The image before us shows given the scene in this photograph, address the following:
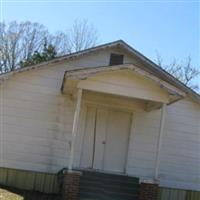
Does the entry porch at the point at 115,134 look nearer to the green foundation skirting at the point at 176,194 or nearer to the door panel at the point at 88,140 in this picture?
the door panel at the point at 88,140

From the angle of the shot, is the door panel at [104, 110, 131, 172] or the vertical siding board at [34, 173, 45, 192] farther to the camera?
the door panel at [104, 110, 131, 172]

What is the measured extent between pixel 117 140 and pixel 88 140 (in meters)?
1.05

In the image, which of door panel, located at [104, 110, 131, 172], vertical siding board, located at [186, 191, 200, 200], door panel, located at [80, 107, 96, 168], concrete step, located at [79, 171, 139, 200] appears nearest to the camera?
concrete step, located at [79, 171, 139, 200]

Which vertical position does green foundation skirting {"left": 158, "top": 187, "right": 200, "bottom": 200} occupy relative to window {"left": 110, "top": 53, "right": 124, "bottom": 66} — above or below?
below

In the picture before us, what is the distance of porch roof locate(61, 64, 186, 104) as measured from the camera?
44.9 feet

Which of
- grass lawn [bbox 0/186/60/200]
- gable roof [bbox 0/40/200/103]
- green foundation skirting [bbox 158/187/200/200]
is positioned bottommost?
grass lawn [bbox 0/186/60/200]

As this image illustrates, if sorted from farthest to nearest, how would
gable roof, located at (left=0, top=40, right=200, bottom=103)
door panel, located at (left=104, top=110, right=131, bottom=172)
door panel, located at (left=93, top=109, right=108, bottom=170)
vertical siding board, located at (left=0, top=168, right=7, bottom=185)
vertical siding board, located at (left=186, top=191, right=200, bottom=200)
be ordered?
vertical siding board, located at (left=186, top=191, right=200, bottom=200) < gable roof, located at (left=0, top=40, right=200, bottom=103) < door panel, located at (left=104, top=110, right=131, bottom=172) < door panel, located at (left=93, top=109, right=108, bottom=170) < vertical siding board, located at (left=0, top=168, right=7, bottom=185)

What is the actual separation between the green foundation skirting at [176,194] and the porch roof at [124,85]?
12.4 feet

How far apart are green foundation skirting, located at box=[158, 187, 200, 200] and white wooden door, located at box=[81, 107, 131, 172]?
1669 millimetres

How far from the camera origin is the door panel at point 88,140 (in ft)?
52.5

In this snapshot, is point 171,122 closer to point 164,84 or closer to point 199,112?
point 199,112

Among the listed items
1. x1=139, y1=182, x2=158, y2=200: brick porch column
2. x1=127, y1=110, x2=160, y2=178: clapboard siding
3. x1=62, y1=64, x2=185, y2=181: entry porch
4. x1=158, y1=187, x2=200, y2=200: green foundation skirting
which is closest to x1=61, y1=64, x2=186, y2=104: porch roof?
x1=62, y1=64, x2=185, y2=181: entry porch

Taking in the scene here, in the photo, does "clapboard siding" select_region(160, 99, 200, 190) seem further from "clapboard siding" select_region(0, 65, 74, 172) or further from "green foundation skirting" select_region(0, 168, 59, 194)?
"green foundation skirting" select_region(0, 168, 59, 194)

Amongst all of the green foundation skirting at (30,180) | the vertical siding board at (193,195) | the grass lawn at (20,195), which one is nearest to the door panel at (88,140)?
the green foundation skirting at (30,180)
